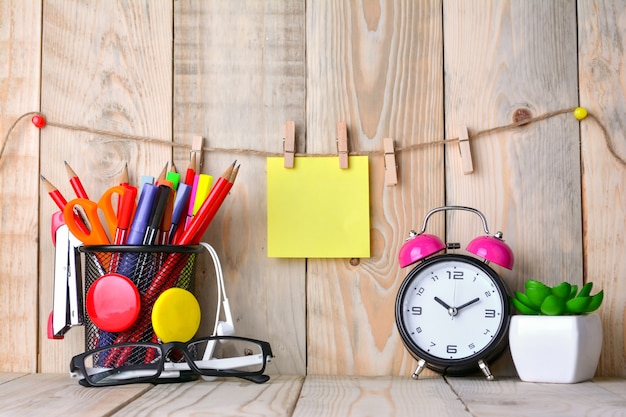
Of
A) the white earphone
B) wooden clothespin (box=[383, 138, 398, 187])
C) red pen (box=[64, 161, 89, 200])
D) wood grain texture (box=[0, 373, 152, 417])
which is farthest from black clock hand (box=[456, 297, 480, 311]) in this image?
red pen (box=[64, 161, 89, 200])

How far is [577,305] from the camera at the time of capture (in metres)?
0.92

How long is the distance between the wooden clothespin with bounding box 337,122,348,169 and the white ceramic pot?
0.32 metres

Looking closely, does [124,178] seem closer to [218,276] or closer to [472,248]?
[218,276]

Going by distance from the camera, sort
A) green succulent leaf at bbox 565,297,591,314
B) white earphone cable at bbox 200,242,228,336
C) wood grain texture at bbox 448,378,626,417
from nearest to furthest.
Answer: wood grain texture at bbox 448,378,626,417 → green succulent leaf at bbox 565,297,591,314 → white earphone cable at bbox 200,242,228,336

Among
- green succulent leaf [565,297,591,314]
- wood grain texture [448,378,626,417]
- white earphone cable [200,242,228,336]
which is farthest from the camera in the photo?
white earphone cable [200,242,228,336]

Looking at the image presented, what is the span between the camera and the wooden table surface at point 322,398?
0.77 meters

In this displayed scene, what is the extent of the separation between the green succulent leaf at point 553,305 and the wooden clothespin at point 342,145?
1.12 ft

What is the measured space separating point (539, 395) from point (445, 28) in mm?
551

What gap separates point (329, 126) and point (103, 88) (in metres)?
0.35

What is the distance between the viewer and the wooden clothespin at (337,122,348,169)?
1076 millimetres

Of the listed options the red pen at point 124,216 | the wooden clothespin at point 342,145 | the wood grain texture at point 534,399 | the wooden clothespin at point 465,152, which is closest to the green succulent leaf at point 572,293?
the wood grain texture at point 534,399

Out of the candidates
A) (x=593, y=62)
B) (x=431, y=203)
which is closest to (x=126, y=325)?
(x=431, y=203)

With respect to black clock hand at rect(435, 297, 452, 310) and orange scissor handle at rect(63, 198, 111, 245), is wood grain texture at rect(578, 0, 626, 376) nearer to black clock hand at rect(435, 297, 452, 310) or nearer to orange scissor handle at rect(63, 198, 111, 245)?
black clock hand at rect(435, 297, 452, 310)

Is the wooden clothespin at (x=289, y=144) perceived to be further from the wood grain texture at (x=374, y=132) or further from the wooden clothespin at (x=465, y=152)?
the wooden clothespin at (x=465, y=152)
